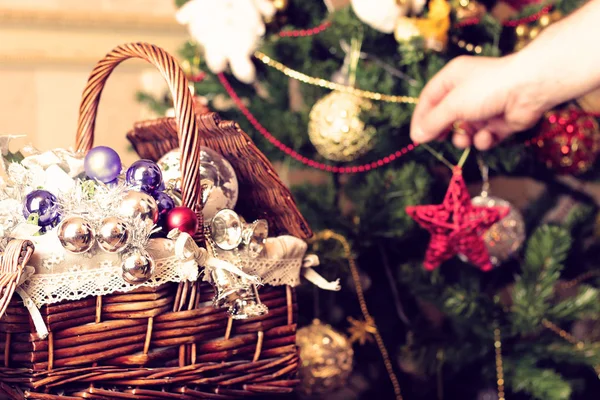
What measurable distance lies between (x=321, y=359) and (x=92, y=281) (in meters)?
0.56

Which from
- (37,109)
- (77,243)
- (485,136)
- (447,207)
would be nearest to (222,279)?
(77,243)

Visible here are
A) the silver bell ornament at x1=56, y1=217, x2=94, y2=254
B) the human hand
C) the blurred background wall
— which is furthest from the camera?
the blurred background wall

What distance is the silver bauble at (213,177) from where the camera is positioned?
0.83 m

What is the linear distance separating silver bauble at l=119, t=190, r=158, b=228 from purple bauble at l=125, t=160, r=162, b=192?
1.7 inches

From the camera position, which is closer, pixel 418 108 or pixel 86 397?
pixel 86 397

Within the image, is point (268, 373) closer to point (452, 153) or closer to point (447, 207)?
point (447, 207)

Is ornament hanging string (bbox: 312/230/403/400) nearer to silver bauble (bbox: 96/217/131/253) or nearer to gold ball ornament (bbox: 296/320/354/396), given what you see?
gold ball ornament (bbox: 296/320/354/396)

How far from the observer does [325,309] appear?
1.30 metres

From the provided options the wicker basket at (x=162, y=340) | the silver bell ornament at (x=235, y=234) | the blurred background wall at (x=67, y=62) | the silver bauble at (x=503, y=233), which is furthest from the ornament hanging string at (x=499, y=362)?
the blurred background wall at (x=67, y=62)

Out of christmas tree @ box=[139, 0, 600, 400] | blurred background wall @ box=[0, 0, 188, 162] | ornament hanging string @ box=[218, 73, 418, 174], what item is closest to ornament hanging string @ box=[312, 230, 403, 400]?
christmas tree @ box=[139, 0, 600, 400]

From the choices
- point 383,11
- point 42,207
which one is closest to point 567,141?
point 383,11

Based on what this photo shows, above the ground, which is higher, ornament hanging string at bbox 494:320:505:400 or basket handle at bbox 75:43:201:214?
basket handle at bbox 75:43:201:214

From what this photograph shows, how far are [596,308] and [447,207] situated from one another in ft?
1.14

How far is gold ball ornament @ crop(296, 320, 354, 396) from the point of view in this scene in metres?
1.13
